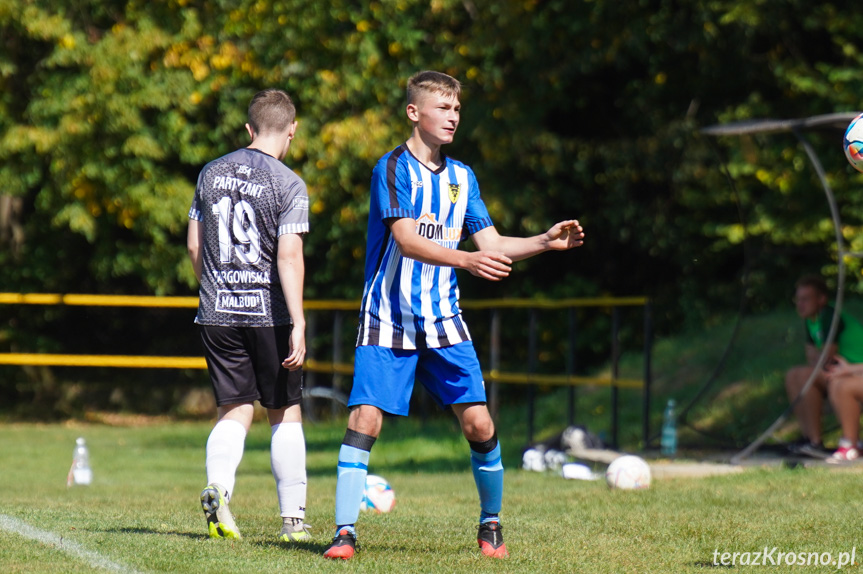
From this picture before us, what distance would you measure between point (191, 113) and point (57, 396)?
577 cm

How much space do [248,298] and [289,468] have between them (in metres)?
0.82

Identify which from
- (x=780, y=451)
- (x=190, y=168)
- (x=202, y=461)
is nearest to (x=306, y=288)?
(x=190, y=168)

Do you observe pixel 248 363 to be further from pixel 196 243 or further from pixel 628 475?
pixel 628 475

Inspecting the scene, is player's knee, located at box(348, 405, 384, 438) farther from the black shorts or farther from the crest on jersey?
the crest on jersey

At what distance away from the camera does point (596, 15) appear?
13.2 metres

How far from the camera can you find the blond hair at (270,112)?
5.32m

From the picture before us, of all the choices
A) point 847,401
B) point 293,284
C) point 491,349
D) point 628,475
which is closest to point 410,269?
point 293,284

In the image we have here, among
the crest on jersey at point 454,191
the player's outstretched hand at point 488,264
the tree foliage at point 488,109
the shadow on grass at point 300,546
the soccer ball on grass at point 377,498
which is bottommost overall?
the soccer ball on grass at point 377,498

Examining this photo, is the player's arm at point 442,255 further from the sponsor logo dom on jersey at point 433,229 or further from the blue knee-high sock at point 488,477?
the blue knee-high sock at point 488,477

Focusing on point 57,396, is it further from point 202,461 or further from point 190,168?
point 202,461

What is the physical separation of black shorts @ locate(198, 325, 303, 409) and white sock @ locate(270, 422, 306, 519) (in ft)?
0.52

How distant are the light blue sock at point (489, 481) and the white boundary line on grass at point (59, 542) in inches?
59.8

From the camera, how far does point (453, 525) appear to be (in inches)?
231

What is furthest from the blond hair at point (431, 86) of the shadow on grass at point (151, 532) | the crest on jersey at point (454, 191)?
the shadow on grass at point (151, 532)
